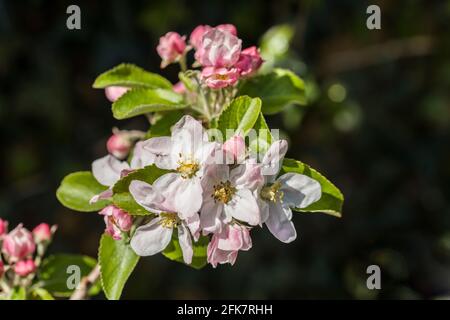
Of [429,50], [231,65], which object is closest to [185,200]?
[231,65]

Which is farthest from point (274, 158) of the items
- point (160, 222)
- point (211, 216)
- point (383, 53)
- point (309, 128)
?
point (383, 53)

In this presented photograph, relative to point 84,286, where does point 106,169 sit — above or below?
above

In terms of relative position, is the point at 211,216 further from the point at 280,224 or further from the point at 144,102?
the point at 144,102

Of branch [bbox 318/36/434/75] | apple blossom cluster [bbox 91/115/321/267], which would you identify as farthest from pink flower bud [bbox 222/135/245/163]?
branch [bbox 318/36/434/75]

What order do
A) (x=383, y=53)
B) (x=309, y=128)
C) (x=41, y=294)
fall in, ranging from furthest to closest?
(x=383, y=53)
(x=309, y=128)
(x=41, y=294)

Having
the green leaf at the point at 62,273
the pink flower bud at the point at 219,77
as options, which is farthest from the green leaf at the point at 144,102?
the green leaf at the point at 62,273

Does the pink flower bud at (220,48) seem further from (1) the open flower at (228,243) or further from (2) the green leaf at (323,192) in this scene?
(1) the open flower at (228,243)
